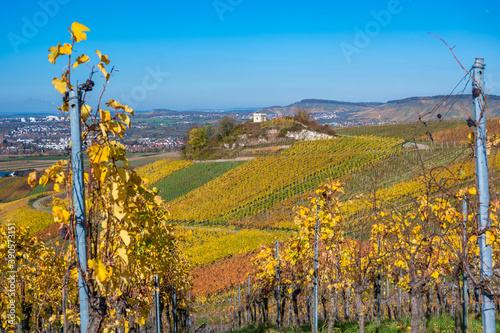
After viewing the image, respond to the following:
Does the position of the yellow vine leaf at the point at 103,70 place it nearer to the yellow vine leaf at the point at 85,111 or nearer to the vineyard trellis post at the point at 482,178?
the yellow vine leaf at the point at 85,111

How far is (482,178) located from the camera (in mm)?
2395

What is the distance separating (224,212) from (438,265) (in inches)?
A: 1041

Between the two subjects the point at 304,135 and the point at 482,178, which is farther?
the point at 304,135

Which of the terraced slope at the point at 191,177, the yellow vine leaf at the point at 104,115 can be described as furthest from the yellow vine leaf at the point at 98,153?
the terraced slope at the point at 191,177

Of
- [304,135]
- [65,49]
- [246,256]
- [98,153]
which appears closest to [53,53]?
[65,49]

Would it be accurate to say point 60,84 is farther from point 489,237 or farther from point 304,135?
point 304,135

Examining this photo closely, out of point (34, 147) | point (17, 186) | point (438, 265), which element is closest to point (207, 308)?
point (438, 265)

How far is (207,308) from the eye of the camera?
567 inches

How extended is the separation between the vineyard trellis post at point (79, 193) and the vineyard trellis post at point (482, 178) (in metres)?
2.35

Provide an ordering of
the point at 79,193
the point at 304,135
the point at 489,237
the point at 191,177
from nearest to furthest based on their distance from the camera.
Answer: the point at 79,193 → the point at 489,237 → the point at 191,177 → the point at 304,135

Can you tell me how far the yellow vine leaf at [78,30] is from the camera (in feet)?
6.15

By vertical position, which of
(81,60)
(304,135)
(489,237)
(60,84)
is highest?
(304,135)

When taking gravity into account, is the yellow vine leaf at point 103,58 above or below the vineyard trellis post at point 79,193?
above

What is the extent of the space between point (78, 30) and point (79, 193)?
829mm
